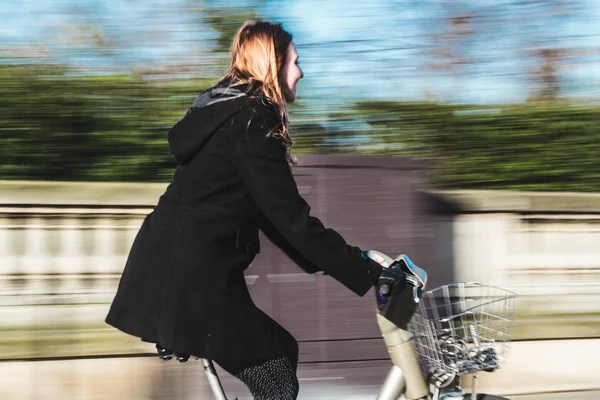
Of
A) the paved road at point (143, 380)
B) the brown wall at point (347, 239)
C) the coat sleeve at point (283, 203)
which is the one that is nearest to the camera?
the coat sleeve at point (283, 203)

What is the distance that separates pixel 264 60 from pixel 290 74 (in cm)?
10

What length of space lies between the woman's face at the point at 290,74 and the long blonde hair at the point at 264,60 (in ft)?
0.05

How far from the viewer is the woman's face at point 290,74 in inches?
96.2

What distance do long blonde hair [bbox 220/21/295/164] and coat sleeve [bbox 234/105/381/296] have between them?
65 millimetres

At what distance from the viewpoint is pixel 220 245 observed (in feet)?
7.75

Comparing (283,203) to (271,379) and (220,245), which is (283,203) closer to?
(220,245)

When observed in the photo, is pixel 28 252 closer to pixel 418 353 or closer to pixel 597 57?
pixel 418 353

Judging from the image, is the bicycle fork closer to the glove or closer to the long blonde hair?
the glove

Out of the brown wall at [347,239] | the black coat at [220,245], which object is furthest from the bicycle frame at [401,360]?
the brown wall at [347,239]

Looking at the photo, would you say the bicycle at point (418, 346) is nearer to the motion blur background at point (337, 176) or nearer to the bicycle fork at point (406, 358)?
the bicycle fork at point (406, 358)

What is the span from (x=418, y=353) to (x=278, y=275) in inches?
81.4

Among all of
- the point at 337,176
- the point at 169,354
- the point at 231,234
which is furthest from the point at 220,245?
the point at 337,176

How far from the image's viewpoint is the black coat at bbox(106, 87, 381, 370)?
2.31 m

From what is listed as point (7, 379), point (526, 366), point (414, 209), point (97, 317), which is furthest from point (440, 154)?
point (7, 379)
